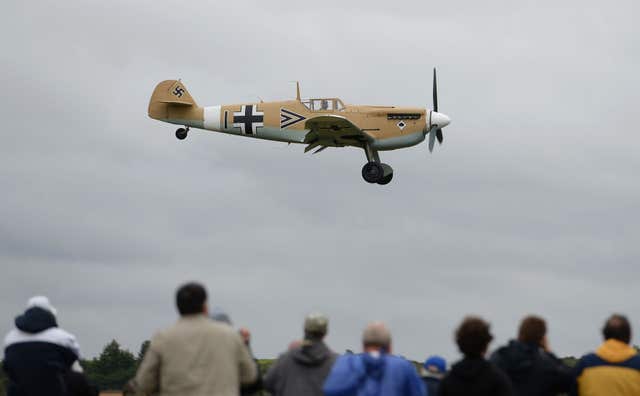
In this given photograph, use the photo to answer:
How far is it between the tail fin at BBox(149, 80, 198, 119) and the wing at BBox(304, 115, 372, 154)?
6.36 m

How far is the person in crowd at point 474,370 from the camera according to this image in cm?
823

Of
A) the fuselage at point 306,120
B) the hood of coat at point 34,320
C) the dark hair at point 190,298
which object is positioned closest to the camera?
the dark hair at point 190,298

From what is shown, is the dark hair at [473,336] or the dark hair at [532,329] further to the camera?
the dark hair at [532,329]

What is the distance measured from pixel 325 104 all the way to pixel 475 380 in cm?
2719

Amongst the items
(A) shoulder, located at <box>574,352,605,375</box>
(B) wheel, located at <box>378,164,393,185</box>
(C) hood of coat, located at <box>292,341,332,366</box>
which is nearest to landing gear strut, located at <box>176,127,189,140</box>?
(B) wheel, located at <box>378,164,393,185</box>

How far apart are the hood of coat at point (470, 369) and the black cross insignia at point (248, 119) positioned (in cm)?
2860

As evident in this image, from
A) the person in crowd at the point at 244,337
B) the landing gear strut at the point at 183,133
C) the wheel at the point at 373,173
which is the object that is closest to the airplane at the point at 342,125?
the wheel at the point at 373,173

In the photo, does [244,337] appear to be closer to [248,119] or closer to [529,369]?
[529,369]

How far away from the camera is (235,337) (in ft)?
27.2

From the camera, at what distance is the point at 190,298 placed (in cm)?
820

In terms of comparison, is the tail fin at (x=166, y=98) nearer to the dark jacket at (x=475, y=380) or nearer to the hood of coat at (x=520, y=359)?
the hood of coat at (x=520, y=359)

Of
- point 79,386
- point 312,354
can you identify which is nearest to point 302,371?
point 312,354

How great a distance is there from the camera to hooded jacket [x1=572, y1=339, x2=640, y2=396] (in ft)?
30.6

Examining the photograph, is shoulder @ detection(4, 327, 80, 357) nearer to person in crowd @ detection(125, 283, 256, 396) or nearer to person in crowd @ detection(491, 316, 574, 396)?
person in crowd @ detection(125, 283, 256, 396)
